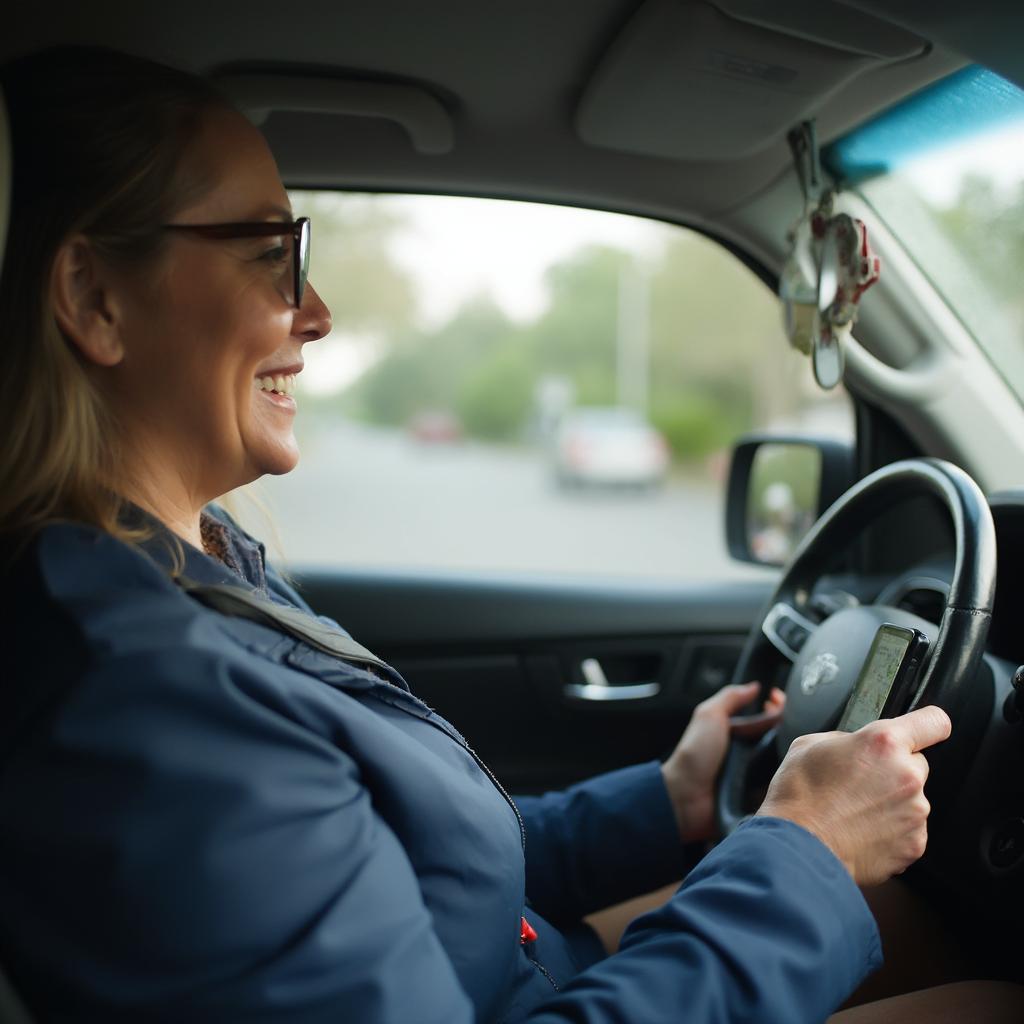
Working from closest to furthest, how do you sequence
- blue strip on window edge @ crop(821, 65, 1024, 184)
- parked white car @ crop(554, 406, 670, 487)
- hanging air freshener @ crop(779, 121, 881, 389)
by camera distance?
blue strip on window edge @ crop(821, 65, 1024, 184) → hanging air freshener @ crop(779, 121, 881, 389) → parked white car @ crop(554, 406, 670, 487)

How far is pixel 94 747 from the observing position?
82cm

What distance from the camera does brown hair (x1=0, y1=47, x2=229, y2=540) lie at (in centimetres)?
103

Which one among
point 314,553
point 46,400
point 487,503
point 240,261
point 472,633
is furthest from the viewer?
point 487,503

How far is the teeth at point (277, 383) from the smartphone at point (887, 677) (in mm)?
811

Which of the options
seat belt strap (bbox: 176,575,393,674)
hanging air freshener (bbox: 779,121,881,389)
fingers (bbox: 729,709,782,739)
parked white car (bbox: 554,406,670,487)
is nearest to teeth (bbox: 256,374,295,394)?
seat belt strap (bbox: 176,575,393,674)

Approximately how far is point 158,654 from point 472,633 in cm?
168

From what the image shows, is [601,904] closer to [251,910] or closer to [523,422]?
[251,910]

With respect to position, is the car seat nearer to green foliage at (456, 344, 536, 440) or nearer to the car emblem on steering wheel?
the car emblem on steering wheel

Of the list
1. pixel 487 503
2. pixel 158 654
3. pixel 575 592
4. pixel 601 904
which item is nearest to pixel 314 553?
pixel 487 503

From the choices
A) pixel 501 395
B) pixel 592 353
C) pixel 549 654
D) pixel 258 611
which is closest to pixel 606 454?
pixel 592 353

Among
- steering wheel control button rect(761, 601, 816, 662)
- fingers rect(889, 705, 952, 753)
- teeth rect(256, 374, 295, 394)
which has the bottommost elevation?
steering wheel control button rect(761, 601, 816, 662)

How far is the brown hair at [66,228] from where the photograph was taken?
3.37ft

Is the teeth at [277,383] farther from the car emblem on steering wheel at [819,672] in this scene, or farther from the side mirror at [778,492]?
the side mirror at [778,492]

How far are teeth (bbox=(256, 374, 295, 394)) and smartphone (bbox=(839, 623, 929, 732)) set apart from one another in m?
0.81
